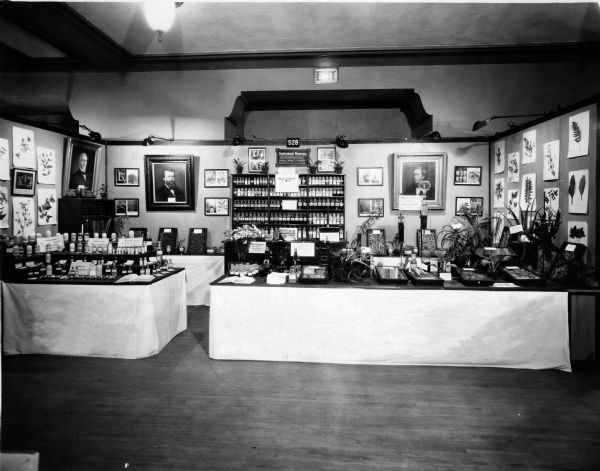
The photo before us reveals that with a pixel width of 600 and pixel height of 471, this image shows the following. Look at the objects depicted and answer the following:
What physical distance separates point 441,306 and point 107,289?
3735 mm

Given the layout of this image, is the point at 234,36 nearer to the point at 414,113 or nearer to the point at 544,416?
the point at 414,113

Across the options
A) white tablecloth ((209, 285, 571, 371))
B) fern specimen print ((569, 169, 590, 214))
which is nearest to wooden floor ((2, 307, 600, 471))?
white tablecloth ((209, 285, 571, 371))

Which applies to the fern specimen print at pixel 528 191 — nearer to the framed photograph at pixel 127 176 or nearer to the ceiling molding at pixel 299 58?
the ceiling molding at pixel 299 58

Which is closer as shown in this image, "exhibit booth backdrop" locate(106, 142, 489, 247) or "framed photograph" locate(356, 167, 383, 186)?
"exhibit booth backdrop" locate(106, 142, 489, 247)

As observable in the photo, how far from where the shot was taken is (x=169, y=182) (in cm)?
726

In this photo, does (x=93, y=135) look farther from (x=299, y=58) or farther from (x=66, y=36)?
(x=299, y=58)

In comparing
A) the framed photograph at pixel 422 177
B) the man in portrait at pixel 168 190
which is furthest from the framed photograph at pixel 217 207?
the framed photograph at pixel 422 177

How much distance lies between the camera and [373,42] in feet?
20.5

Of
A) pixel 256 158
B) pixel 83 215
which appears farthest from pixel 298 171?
pixel 83 215

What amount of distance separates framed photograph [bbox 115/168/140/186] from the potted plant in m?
1.90

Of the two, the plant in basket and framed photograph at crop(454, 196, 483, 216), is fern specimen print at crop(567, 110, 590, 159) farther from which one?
the plant in basket

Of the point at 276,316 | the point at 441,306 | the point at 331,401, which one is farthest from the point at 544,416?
the point at 276,316

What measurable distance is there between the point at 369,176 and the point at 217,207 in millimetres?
2986

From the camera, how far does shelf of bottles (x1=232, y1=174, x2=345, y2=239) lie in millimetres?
7023
